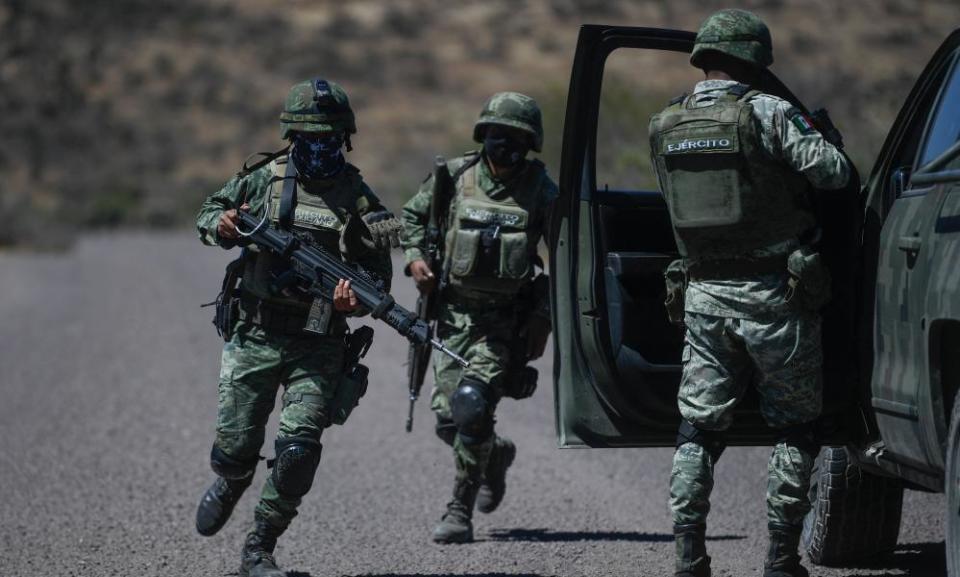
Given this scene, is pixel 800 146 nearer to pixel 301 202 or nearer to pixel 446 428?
pixel 301 202

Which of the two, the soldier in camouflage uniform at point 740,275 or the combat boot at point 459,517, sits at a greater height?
the soldier in camouflage uniform at point 740,275

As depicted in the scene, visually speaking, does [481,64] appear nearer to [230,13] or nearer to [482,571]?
[230,13]

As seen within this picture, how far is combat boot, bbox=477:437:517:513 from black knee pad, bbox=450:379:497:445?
32cm

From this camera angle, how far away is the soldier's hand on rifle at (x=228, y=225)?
5395 millimetres

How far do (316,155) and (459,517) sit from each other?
185cm

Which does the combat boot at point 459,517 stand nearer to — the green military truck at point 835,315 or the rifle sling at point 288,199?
the green military truck at point 835,315

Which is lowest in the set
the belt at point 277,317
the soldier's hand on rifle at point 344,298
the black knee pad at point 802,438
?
the black knee pad at point 802,438

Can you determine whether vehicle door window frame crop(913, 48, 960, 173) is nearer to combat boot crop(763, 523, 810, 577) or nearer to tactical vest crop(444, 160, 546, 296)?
combat boot crop(763, 523, 810, 577)

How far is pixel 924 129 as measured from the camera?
4766mm

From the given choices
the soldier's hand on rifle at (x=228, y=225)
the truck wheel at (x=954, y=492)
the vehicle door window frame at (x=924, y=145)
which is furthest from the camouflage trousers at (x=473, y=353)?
the truck wheel at (x=954, y=492)

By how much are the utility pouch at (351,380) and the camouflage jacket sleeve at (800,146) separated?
1775mm

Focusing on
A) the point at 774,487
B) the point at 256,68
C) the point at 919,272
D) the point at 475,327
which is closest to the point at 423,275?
the point at 475,327

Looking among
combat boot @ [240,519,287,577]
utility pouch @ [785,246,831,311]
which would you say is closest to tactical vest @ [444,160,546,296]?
combat boot @ [240,519,287,577]

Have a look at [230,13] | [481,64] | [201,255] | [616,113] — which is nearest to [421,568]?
[616,113]
